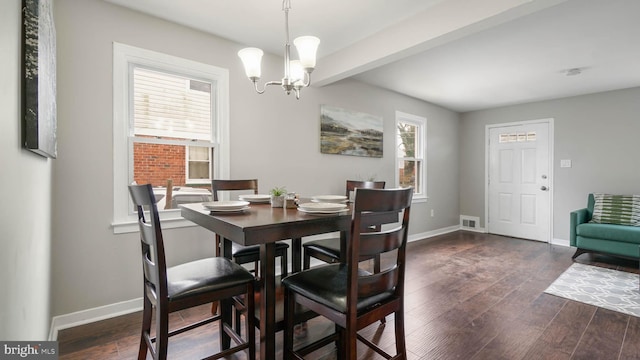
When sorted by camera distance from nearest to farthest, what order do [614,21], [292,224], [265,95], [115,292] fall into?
1. [292,224]
2. [115,292]
3. [614,21]
4. [265,95]

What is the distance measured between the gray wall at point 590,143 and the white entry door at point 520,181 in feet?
0.50

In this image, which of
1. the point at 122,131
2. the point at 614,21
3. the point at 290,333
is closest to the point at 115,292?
the point at 122,131

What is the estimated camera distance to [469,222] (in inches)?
231

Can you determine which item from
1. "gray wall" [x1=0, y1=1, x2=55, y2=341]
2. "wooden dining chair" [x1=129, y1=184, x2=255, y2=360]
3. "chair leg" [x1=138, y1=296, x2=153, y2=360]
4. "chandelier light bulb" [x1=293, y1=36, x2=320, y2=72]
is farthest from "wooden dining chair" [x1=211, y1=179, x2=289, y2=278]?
"chandelier light bulb" [x1=293, y1=36, x2=320, y2=72]

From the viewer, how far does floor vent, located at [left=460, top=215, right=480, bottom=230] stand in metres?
5.79

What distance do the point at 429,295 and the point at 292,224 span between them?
2.03m

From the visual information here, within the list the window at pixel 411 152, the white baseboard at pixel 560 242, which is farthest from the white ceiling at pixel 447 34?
the white baseboard at pixel 560 242

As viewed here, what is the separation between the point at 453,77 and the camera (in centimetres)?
384

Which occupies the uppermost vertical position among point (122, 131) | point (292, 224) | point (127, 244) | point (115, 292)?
point (122, 131)

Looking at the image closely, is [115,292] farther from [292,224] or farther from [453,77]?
[453,77]

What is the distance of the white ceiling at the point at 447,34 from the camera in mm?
2217

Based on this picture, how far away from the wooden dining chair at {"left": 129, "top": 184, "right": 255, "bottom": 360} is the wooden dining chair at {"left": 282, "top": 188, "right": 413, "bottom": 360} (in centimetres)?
24

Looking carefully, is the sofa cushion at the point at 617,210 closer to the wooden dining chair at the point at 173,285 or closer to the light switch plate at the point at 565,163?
the light switch plate at the point at 565,163

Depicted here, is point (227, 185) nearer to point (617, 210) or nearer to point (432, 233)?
point (432, 233)
